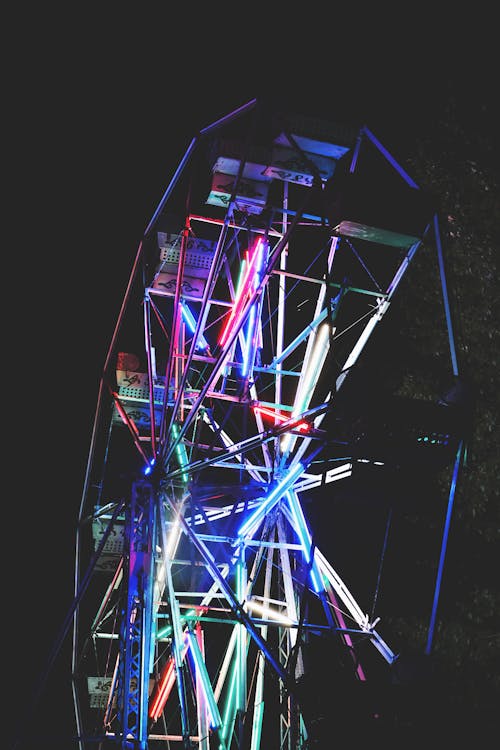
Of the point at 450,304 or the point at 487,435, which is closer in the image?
the point at 450,304

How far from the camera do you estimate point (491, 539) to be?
17.4m

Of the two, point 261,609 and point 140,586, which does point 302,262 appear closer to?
point 261,609

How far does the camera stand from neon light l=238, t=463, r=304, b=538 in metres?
12.0

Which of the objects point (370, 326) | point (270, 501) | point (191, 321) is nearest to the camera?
point (270, 501)

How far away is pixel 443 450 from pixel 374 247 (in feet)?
28.8

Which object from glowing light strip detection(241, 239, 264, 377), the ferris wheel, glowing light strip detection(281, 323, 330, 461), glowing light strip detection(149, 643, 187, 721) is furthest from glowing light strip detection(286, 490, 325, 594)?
glowing light strip detection(149, 643, 187, 721)

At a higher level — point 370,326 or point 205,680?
point 370,326

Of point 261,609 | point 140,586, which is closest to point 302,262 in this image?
point 261,609

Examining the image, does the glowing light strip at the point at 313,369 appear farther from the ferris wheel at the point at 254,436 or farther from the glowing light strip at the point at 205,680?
the glowing light strip at the point at 205,680

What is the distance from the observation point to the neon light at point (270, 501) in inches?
472

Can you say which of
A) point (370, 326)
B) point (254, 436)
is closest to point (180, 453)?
point (254, 436)

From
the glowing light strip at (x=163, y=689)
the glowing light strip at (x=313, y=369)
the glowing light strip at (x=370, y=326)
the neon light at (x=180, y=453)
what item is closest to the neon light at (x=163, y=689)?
the glowing light strip at (x=163, y=689)

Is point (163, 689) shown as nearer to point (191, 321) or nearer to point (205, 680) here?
point (205, 680)

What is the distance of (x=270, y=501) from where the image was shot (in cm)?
1231
